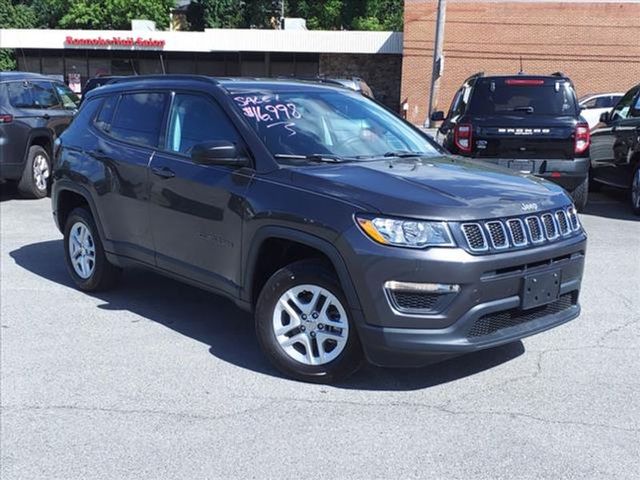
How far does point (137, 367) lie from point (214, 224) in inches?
41.2

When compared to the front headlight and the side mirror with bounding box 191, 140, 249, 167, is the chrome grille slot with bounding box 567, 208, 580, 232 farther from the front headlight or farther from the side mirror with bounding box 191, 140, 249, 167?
the side mirror with bounding box 191, 140, 249, 167

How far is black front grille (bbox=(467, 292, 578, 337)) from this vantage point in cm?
392

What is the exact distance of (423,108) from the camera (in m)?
35.7

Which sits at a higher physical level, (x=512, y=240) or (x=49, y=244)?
(x=512, y=240)

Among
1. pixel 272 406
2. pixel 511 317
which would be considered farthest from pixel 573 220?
pixel 272 406

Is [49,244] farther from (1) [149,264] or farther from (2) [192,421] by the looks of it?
(2) [192,421]

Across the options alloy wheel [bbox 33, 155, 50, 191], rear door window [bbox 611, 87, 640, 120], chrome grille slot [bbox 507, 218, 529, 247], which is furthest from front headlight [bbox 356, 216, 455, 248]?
alloy wheel [bbox 33, 155, 50, 191]

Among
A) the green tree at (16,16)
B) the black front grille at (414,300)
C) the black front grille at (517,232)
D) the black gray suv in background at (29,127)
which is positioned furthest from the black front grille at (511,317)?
the green tree at (16,16)

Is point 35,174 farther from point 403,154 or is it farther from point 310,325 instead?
point 310,325

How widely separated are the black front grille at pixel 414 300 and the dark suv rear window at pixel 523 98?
6074 mm

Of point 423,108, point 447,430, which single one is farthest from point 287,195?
point 423,108

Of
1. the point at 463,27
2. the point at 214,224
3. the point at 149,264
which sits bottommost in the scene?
the point at 149,264

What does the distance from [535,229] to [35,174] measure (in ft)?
30.2

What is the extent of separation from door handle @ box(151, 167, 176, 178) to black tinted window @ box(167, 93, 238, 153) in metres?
0.16
